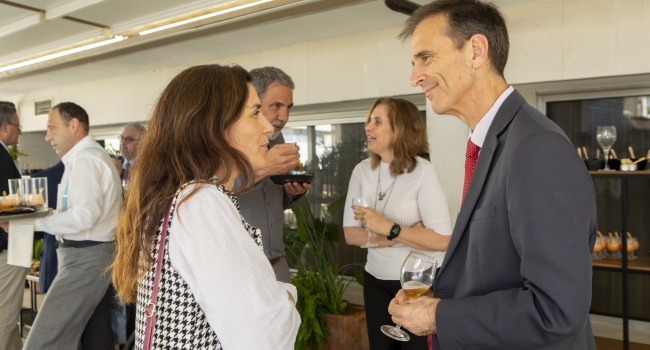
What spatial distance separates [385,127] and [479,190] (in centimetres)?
164

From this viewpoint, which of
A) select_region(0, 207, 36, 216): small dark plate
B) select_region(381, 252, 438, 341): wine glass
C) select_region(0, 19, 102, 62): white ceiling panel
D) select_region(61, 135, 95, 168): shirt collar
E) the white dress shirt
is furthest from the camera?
select_region(0, 19, 102, 62): white ceiling panel

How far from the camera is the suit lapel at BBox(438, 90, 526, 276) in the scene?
124 cm

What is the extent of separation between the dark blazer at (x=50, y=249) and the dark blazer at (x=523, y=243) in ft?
10.5

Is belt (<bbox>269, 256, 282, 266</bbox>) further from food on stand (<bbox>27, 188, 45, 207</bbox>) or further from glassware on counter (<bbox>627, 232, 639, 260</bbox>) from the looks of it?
glassware on counter (<bbox>627, 232, 639, 260</bbox>)

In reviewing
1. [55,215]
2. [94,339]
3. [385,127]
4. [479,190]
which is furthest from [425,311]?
[94,339]

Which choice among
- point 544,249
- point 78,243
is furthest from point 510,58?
point 78,243

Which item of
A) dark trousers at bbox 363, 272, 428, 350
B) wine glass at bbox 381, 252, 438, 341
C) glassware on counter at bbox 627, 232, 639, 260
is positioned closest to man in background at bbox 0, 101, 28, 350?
dark trousers at bbox 363, 272, 428, 350

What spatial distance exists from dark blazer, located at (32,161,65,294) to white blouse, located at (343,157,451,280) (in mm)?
2186

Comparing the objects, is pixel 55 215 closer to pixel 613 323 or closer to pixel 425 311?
pixel 425 311

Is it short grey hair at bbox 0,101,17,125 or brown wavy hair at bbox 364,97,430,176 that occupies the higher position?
short grey hair at bbox 0,101,17,125

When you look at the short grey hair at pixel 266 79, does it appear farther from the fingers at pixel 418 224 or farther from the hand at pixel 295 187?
the fingers at pixel 418 224

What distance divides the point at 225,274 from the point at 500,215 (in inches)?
24.1

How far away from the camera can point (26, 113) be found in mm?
7758

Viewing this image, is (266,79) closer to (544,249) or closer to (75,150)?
(544,249)
